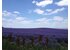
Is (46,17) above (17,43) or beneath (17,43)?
above

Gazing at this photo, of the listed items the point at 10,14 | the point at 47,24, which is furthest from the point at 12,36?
the point at 47,24

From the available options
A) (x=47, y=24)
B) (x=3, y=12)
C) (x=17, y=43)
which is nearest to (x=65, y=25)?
(x=47, y=24)

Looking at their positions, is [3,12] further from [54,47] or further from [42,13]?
[54,47]

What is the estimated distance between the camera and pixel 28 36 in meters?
2.19

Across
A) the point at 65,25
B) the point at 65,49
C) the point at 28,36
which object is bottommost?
the point at 65,49

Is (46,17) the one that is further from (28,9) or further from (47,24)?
(28,9)

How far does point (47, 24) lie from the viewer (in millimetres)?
2193

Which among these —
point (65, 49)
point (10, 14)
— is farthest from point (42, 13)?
point (65, 49)

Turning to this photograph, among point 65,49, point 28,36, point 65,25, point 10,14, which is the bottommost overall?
point 65,49

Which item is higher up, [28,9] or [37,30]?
[28,9]

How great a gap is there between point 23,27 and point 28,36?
0.13 metres

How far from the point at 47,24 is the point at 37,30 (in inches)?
5.7

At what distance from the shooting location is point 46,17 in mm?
2189

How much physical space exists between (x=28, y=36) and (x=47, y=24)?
28 centimetres
